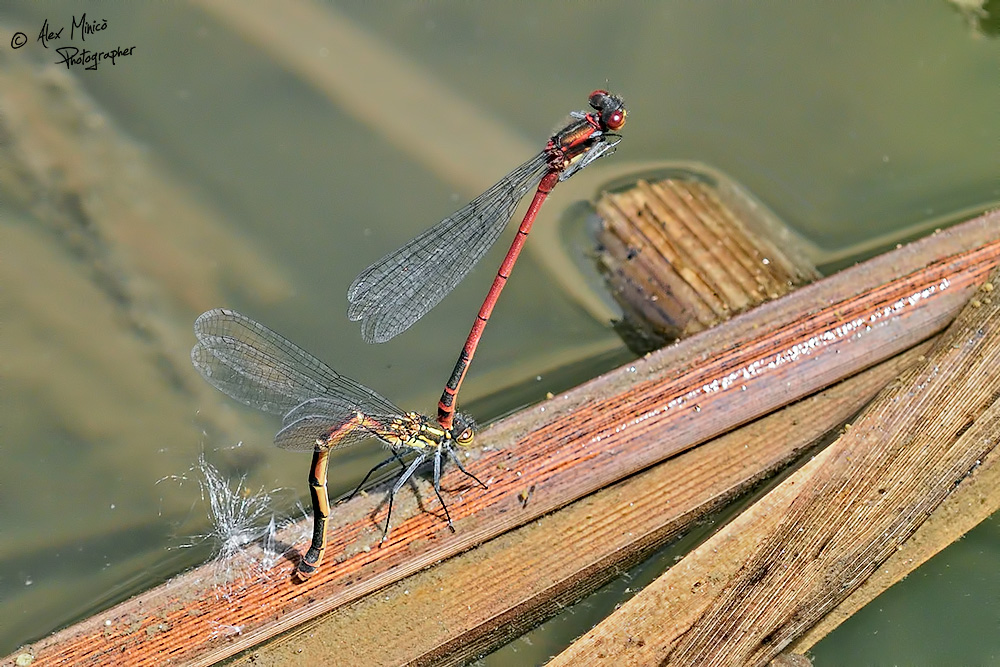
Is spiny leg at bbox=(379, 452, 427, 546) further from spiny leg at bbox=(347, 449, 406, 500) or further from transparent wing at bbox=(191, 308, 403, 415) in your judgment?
transparent wing at bbox=(191, 308, 403, 415)

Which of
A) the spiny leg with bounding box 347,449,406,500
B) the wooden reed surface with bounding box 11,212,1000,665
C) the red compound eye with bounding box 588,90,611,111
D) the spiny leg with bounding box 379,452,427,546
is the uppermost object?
the red compound eye with bounding box 588,90,611,111

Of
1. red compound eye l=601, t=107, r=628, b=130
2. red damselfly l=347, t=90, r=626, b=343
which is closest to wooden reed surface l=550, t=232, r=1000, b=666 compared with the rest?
red damselfly l=347, t=90, r=626, b=343

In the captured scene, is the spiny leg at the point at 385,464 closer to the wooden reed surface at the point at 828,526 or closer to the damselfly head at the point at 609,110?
the wooden reed surface at the point at 828,526

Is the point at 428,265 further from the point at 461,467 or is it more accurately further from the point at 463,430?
the point at 461,467

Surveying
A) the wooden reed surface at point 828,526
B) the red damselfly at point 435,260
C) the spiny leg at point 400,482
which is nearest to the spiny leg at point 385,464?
the spiny leg at point 400,482

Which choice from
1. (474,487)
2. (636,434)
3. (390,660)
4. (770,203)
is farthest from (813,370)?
(390,660)
